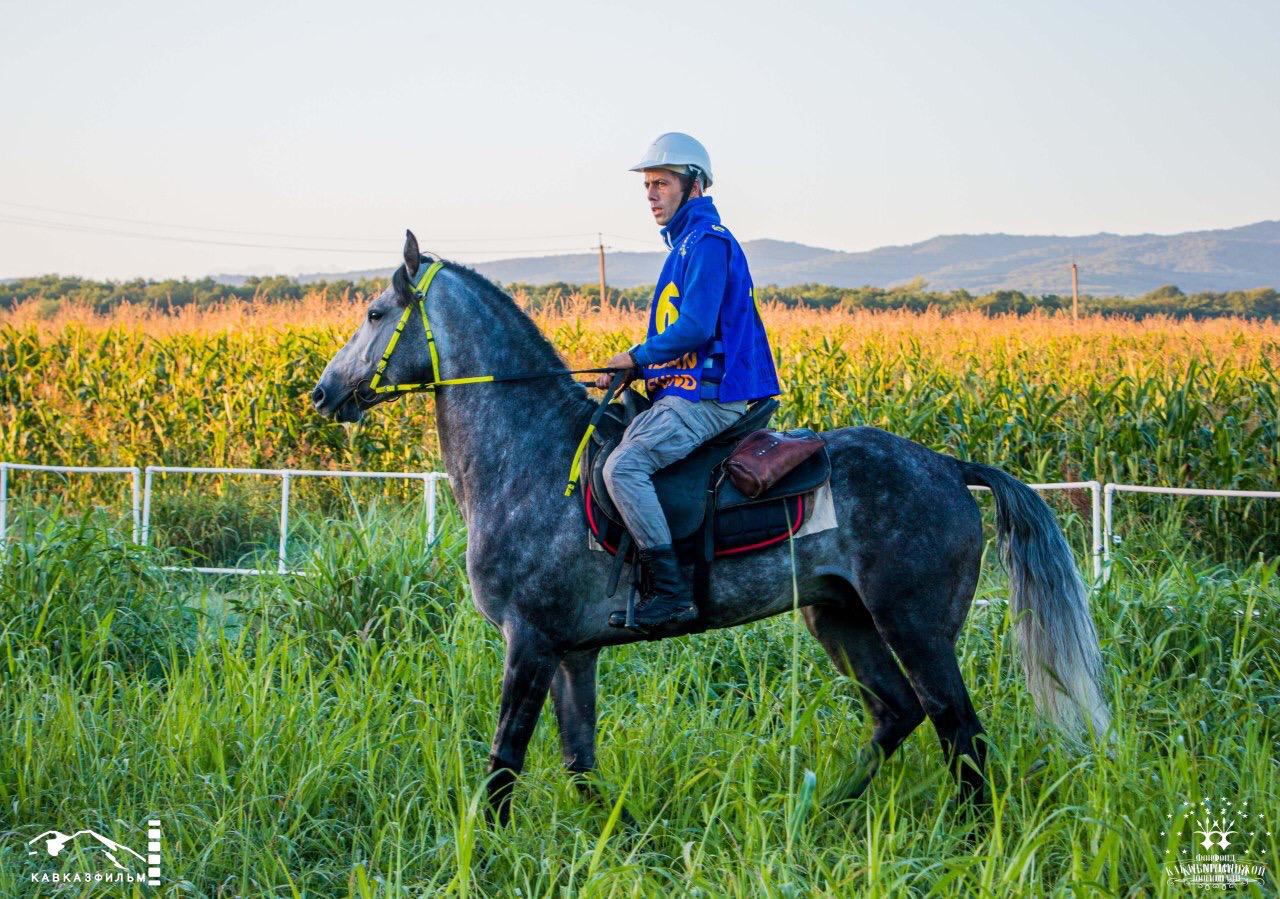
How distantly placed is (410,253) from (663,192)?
112 cm

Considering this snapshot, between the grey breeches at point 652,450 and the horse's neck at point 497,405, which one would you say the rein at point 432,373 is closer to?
the horse's neck at point 497,405

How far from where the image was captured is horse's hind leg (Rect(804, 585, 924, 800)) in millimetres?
5031

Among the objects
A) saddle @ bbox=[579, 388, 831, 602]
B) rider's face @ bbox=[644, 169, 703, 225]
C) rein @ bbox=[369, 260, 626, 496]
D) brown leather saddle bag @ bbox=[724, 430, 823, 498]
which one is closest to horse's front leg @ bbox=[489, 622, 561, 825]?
saddle @ bbox=[579, 388, 831, 602]

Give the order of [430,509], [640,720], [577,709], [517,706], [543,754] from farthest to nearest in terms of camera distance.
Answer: [430,509], [640,720], [543,754], [577,709], [517,706]

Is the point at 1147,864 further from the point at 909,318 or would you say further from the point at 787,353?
the point at 909,318

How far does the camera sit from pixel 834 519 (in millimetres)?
4828

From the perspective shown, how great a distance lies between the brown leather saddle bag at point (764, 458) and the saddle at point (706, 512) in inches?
2.7

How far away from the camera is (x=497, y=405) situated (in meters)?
5.12

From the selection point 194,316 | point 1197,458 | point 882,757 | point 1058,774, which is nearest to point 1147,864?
point 1058,774

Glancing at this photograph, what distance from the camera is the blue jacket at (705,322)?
4.75 m

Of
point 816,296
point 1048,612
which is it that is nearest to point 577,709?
point 1048,612

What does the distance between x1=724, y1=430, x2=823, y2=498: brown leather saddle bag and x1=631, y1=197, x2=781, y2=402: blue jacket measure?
21cm

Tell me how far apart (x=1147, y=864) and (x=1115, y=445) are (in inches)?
322

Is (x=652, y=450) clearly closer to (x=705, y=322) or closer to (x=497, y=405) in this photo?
(x=705, y=322)
